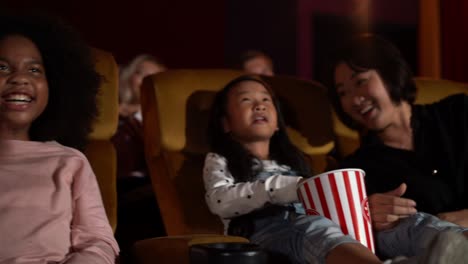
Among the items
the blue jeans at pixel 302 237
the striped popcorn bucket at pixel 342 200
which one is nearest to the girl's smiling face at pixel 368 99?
the blue jeans at pixel 302 237

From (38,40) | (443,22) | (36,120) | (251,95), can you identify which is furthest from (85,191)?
(443,22)

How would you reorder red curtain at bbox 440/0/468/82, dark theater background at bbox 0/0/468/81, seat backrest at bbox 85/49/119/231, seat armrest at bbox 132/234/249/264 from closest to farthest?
seat armrest at bbox 132/234/249/264, seat backrest at bbox 85/49/119/231, red curtain at bbox 440/0/468/82, dark theater background at bbox 0/0/468/81

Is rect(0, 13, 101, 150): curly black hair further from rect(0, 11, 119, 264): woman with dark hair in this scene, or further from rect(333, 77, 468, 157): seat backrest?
rect(333, 77, 468, 157): seat backrest

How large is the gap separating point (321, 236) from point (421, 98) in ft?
3.94

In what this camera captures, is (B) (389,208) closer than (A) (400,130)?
Yes

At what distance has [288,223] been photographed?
1.87 m

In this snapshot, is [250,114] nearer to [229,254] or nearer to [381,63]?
[381,63]

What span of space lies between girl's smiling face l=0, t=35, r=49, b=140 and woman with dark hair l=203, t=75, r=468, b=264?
1.76 feet


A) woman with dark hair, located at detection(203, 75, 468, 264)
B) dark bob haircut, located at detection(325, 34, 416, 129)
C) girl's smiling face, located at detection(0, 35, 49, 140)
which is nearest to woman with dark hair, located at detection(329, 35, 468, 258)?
dark bob haircut, located at detection(325, 34, 416, 129)

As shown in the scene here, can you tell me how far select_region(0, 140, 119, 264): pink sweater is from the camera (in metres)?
1.61

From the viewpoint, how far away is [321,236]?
5.37 feet

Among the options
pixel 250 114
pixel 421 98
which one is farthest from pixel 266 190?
pixel 421 98

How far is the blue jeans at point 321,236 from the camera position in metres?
1.64

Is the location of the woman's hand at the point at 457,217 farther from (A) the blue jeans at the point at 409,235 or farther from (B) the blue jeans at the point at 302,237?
(B) the blue jeans at the point at 302,237
